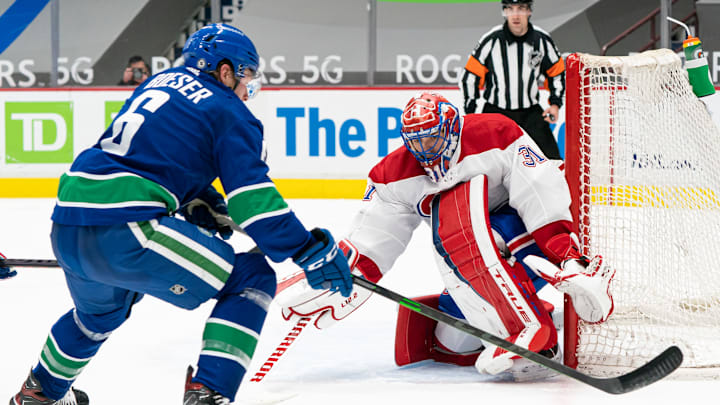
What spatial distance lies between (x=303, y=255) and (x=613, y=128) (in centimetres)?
107

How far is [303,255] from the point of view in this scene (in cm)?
160

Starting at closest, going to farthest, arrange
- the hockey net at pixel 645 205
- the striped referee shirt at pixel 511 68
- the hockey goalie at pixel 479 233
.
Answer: the hockey goalie at pixel 479 233, the hockey net at pixel 645 205, the striped referee shirt at pixel 511 68

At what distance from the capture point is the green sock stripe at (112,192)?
5.21 ft

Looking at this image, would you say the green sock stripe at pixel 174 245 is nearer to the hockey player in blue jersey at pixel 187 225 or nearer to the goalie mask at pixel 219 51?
the hockey player in blue jersey at pixel 187 225

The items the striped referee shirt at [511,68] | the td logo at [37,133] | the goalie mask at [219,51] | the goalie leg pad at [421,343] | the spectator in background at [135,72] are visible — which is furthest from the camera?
the spectator in background at [135,72]

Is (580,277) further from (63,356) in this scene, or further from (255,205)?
(63,356)

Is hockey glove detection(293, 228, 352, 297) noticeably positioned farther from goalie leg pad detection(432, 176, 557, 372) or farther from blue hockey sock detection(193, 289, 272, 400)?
goalie leg pad detection(432, 176, 557, 372)

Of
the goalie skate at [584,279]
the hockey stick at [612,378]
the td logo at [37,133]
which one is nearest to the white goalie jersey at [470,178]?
the goalie skate at [584,279]

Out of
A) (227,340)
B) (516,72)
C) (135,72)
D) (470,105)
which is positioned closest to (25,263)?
(227,340)

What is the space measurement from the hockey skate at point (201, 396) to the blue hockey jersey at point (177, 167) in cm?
26

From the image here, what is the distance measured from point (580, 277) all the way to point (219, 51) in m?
0.91

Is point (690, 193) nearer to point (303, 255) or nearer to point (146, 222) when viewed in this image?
point (303, 255)

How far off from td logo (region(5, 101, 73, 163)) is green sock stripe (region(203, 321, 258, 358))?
16.1 ft

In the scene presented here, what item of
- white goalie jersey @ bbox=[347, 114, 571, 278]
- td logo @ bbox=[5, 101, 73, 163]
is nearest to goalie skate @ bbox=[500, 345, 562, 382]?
white goalie jersey @ bbox=[347, 114, 571, 278]
